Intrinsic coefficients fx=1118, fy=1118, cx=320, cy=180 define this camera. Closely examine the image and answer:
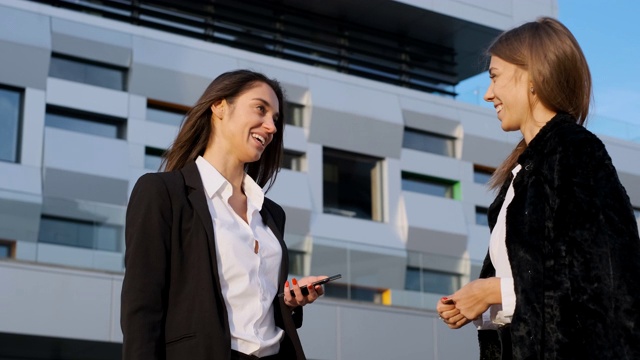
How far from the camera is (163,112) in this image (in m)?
18.5

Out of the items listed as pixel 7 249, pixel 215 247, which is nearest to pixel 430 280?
pixel 7 249

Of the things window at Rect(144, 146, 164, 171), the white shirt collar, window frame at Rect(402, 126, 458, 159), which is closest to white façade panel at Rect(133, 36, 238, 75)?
window at Rect(144, 146, 164, 171)

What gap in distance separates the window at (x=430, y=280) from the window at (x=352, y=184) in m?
5.13

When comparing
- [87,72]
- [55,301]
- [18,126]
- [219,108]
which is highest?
[87,72]

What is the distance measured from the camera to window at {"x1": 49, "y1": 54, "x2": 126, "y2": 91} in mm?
17516

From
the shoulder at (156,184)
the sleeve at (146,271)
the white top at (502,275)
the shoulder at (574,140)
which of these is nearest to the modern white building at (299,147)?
the shoulder at (156,184)

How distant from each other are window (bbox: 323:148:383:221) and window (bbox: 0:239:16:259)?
846cm

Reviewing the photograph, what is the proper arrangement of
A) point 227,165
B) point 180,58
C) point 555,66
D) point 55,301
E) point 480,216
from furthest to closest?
point 480,216, point 180,58, point 55,301, point 227,165, point 555,66

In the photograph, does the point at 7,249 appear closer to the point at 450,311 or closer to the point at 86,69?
the point at 86,69

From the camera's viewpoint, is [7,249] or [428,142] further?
[428,142]

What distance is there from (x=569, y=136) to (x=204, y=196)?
129 centimetres

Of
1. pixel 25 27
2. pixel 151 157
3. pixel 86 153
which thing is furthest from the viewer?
pixel 151 157

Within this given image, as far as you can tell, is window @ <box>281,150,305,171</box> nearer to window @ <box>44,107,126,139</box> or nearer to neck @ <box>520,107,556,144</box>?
window @ <box>44,107,126,139</box>

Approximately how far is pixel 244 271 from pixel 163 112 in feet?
49.6
